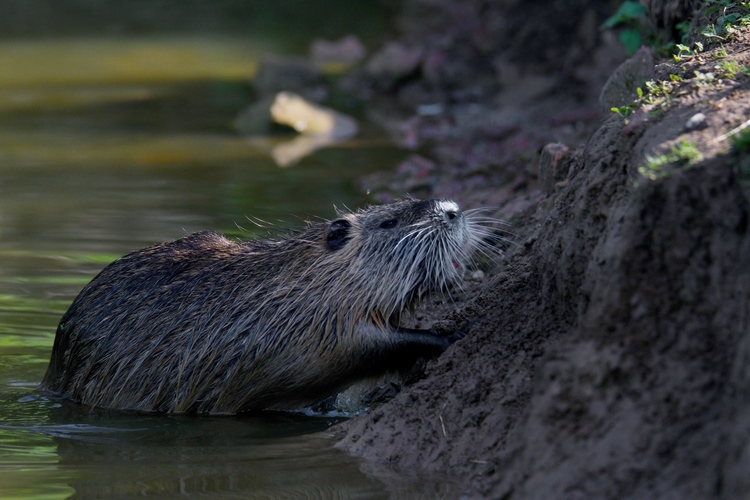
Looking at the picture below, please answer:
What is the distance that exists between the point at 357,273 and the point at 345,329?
0.87ft

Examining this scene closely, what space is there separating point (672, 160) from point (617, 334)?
51 cm

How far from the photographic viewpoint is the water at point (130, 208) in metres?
3.70

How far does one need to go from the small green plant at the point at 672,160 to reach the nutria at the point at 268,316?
1341mm

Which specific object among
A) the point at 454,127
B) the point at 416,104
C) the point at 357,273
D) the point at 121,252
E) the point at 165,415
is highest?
the point at 416,104

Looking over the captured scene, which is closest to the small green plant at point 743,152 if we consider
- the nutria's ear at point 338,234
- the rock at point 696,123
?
the rock at point 696,123

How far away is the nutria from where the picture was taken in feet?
13.7

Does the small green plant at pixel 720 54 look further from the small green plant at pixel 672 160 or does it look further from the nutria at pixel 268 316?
the nutria at pixel 268 316

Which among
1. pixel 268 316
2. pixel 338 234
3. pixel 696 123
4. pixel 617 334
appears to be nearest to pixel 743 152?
pixel 696 123

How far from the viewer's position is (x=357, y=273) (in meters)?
4.28

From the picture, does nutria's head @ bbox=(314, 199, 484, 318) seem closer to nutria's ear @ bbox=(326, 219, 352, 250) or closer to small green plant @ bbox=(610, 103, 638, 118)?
nutria's ear @ bbox=(326, 219, 352, 250)

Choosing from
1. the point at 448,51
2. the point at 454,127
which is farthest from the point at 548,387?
the point at 448,51

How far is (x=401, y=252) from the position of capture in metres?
4.29

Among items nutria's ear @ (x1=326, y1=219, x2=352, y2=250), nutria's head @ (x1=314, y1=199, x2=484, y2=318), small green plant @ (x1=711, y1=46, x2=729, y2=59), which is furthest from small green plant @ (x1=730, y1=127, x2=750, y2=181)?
nutria's ear @ (x1=326, y1=219, x2=352, y2=250)

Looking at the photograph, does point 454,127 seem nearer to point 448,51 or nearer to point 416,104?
point 416,104
